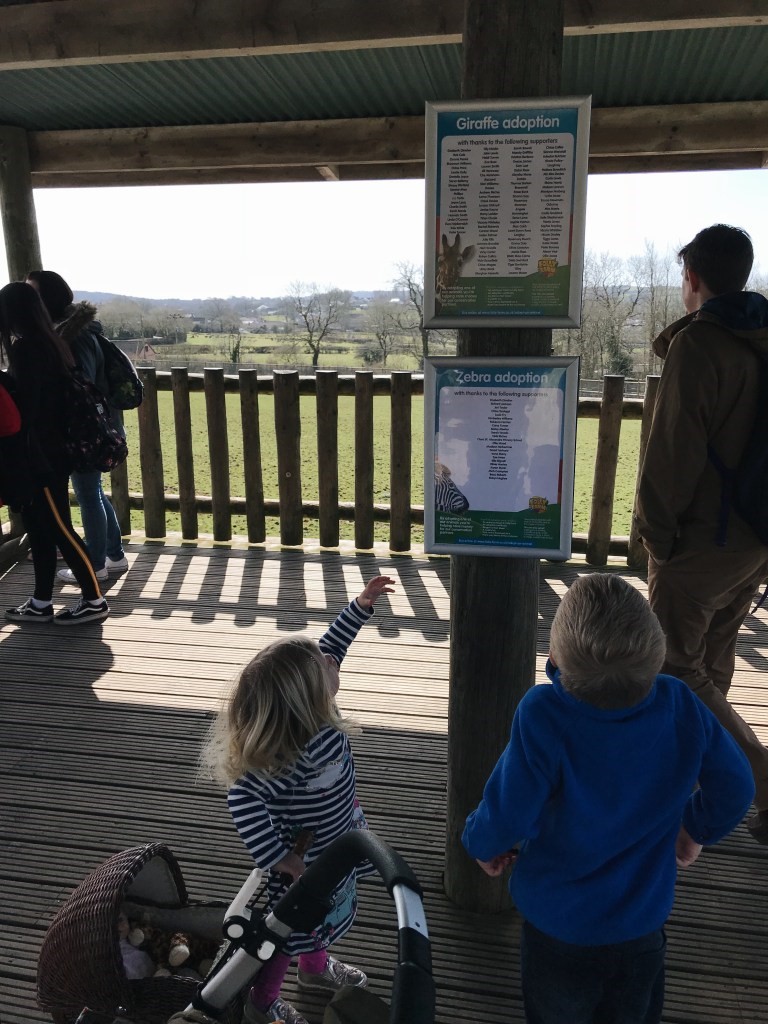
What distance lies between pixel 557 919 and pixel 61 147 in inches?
251

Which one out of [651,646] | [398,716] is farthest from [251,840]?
[398,716]

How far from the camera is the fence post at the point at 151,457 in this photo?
19.6 ft

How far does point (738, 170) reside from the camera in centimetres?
614

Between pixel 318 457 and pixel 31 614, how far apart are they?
87.5 inches

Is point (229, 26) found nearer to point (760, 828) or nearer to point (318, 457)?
point (318, 457)

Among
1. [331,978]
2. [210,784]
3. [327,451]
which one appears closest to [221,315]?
[327,451]

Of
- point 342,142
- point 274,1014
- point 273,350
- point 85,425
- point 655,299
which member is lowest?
point 274,1014

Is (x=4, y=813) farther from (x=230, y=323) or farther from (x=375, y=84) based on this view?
(x=230, y=323)

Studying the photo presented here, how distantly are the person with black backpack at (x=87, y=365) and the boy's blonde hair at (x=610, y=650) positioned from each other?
372 cm

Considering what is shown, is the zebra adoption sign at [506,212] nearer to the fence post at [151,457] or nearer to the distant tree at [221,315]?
the fence post at [151,457]

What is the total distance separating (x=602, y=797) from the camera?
1428 mm

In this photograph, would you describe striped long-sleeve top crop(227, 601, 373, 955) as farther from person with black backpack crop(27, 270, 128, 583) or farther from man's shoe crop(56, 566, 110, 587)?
man's shoe crop(56, 566, 110, 587)

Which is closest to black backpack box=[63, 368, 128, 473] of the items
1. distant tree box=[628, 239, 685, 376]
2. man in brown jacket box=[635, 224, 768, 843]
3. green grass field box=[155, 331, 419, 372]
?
man in brown jacket box=[635, 224, 768, 843]

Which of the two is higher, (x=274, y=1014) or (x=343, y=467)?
(x=274, y=1014)
